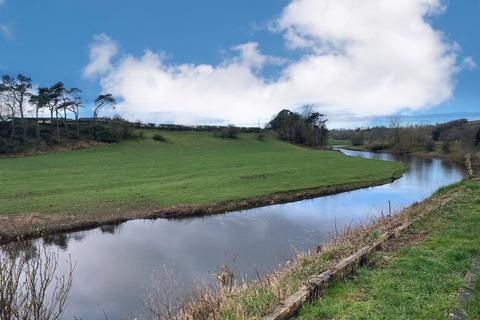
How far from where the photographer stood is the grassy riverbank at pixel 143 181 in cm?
2311

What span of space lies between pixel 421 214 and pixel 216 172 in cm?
2879

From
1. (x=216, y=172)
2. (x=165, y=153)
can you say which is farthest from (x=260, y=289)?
(x=165, y=153)

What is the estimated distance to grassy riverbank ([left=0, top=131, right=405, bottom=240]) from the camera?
23.1 m

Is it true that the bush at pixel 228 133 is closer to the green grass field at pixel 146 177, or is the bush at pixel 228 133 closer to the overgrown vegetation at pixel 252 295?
the green grass field at pixel 146 177

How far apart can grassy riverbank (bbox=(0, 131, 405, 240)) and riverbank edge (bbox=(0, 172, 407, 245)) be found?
0.08 metres

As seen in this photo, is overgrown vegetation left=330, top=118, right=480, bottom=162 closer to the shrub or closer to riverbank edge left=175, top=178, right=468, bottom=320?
the shrub

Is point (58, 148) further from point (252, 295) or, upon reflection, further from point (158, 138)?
point (252, 295)

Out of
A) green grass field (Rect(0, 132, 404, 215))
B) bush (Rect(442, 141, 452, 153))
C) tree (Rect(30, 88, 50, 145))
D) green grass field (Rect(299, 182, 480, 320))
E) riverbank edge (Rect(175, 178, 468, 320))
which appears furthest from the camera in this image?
bush (Rect(442, 141, 452, 153))

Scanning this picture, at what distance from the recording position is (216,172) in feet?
133

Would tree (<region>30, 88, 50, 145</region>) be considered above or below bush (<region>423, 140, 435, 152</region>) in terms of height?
above

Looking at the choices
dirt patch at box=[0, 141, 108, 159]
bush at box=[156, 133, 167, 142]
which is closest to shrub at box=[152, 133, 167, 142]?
bush at box=[156, 133, 167, 142]

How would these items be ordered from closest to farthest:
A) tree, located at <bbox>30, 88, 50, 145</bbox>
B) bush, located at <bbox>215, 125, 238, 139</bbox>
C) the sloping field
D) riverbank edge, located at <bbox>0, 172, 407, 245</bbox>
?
riverbank edge, located at <bbox>0, 172, 407, 245</bbox> → the sloping field → tree, located at <bbox>30, 88, 50, 145</bbox> → bush, located at <bbox>215, 125, 238, 139</bbox>

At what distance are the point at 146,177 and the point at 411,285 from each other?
32027 mm

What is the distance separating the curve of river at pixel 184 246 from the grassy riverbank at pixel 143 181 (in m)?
2.41
